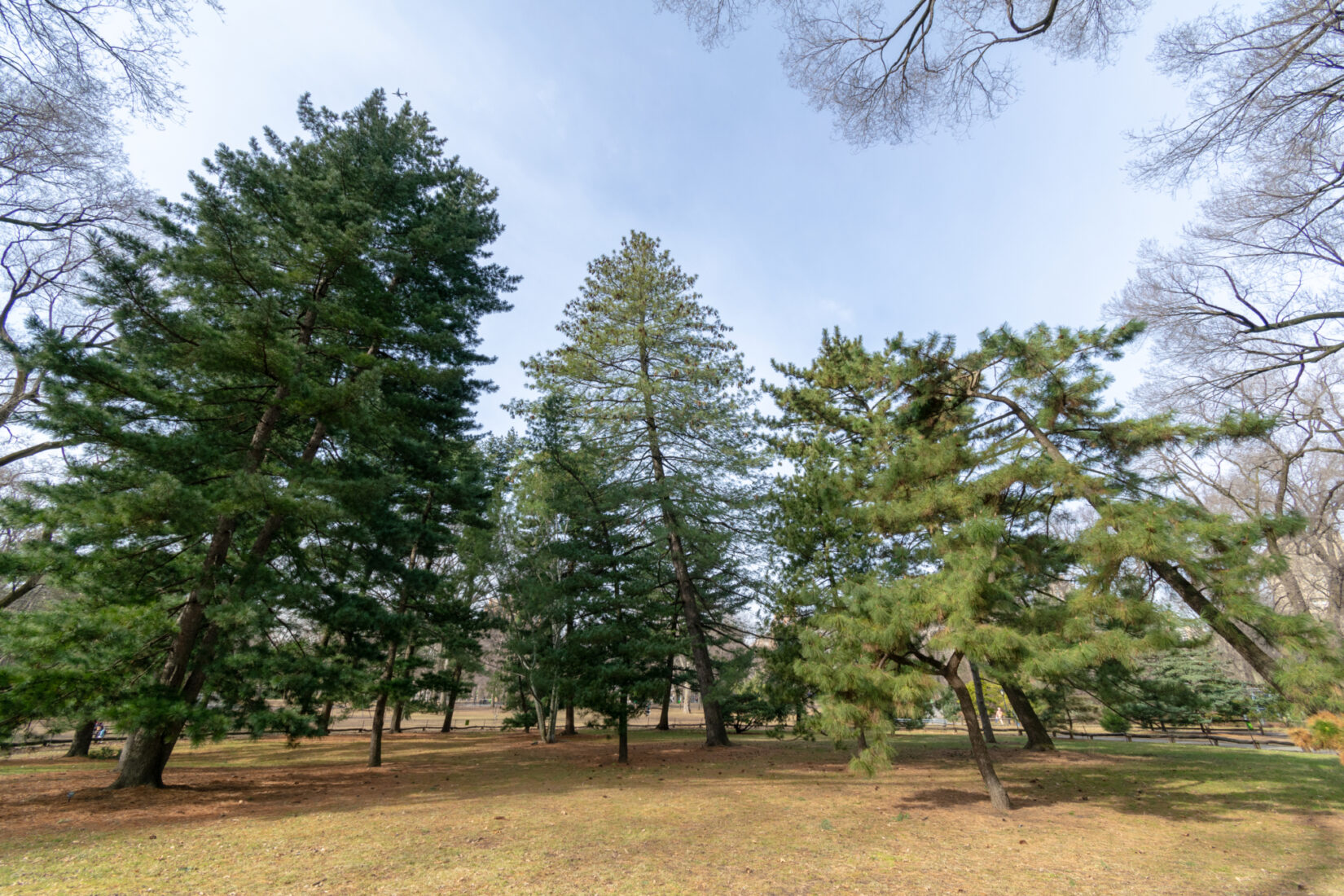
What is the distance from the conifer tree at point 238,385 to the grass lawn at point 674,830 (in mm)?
1893

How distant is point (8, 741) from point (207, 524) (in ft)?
11.2

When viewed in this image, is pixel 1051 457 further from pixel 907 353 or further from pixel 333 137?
pixel 333 137

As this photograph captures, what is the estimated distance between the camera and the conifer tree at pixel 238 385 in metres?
7.72

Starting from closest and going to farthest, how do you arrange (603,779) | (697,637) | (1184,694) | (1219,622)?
1. (1219,622)
2. (603,779)
3. (1184,694)
4. (697,637)

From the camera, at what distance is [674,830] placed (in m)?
6.83

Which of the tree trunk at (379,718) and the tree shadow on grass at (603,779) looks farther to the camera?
the tree trunk at (379,718)

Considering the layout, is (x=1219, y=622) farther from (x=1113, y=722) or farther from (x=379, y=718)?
(x=1113, y=722)

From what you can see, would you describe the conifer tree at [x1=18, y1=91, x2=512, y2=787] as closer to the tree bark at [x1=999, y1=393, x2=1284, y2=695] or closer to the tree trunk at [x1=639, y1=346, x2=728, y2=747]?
the tree trunk at [x1=639, y1=346, x2=728, y2=747]

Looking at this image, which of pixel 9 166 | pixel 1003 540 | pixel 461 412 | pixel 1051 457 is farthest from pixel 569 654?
pixel 9 166

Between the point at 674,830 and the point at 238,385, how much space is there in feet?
34.6

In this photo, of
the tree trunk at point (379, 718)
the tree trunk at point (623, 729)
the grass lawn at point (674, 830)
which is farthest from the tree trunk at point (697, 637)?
the tree trunk at point (379, 718)

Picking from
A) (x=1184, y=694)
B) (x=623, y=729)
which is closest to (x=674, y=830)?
(x=623, y=729)

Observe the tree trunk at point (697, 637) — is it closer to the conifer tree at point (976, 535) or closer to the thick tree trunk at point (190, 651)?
the conifer tree at point (976, 535)

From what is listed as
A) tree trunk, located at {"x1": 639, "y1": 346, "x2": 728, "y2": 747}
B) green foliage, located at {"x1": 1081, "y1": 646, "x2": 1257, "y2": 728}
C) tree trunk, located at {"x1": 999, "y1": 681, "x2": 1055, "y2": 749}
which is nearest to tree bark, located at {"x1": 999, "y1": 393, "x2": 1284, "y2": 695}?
green foliage, located at {"x1": 1081, "y1": 646, "x2": 1257, "y2": 728}
